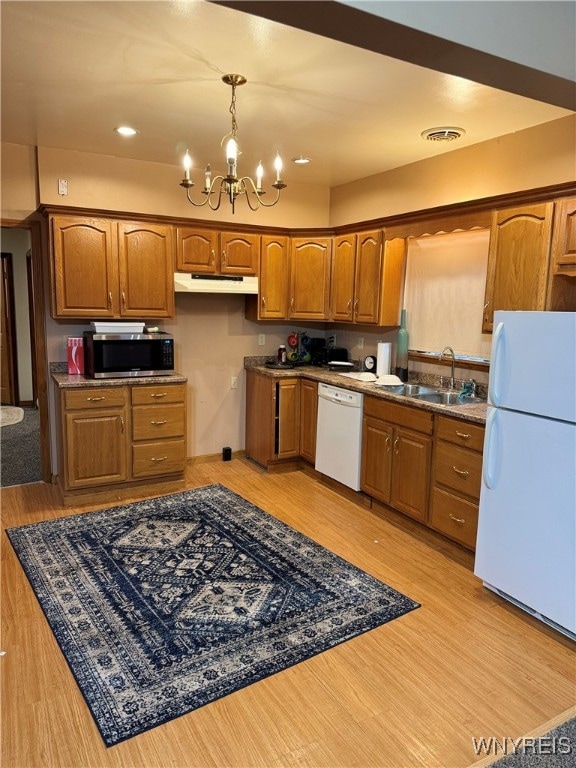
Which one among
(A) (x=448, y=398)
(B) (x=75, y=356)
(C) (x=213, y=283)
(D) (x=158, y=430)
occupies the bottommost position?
(D) (x=158, y=430)

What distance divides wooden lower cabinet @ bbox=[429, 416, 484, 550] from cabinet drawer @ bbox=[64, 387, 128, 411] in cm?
232

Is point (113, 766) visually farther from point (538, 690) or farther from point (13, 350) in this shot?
point (13, 350)

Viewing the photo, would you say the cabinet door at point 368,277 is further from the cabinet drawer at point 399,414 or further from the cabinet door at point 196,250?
the cabinet door at point 196,250

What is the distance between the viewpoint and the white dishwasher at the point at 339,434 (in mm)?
4016

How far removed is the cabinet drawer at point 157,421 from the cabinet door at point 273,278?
120 cm

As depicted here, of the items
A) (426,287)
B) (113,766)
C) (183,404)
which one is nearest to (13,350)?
(183,404)

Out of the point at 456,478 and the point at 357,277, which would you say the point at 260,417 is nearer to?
the point at 357,277

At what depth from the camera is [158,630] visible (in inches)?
97.0

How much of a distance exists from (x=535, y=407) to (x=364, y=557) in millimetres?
1422

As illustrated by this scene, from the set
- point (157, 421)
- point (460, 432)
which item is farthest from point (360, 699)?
point (157, 421)

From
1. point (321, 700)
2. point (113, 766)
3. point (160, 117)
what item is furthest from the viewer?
point (160, 117)

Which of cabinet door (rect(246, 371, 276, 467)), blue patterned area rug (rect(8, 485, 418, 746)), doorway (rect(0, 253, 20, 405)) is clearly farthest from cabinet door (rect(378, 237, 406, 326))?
doorway (rect(0, 253, 20, 405))

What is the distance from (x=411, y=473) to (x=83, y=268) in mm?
2842

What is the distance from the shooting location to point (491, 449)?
2701 millimetres
